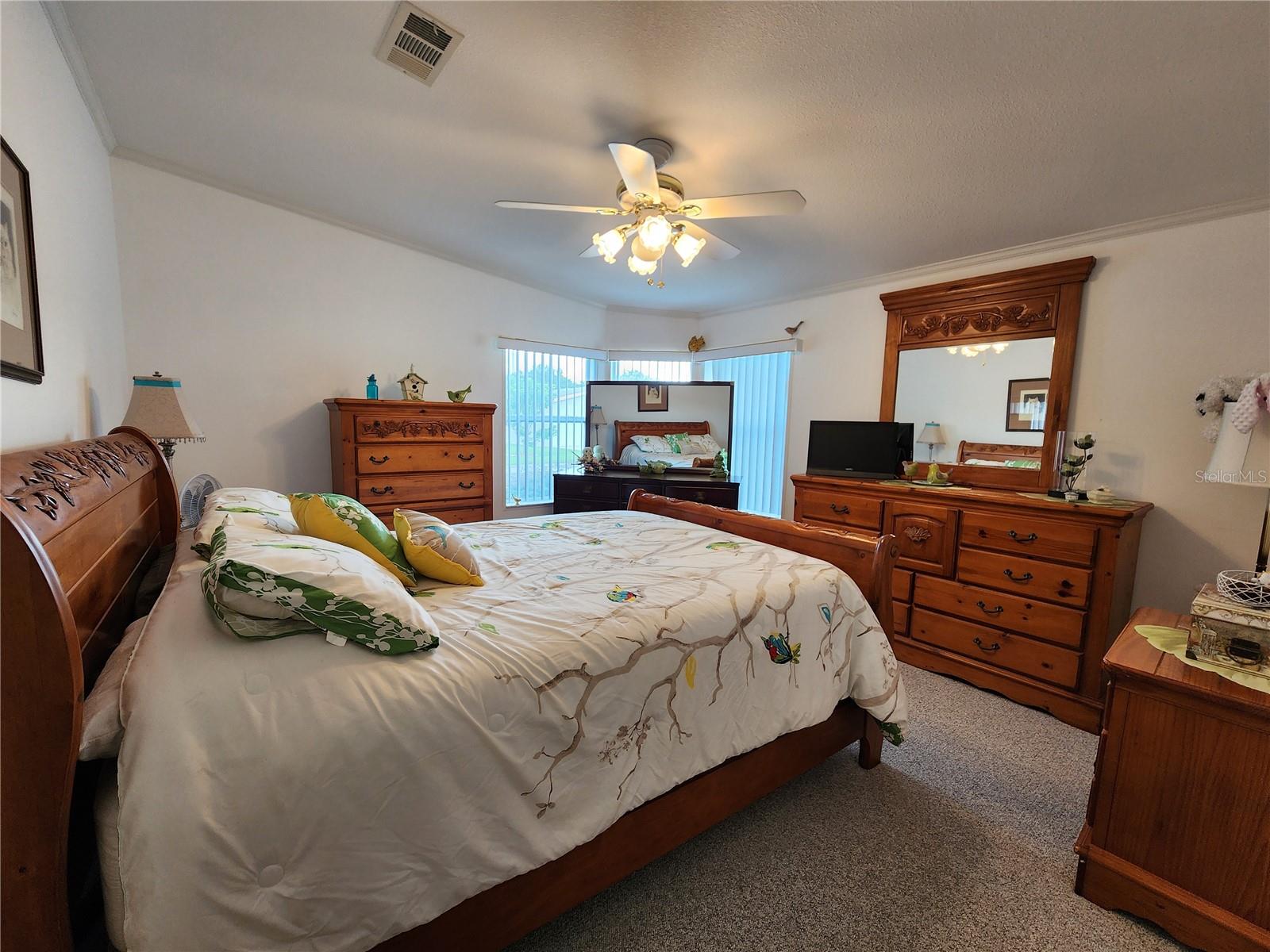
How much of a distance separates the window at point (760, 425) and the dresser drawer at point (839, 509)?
876 mm

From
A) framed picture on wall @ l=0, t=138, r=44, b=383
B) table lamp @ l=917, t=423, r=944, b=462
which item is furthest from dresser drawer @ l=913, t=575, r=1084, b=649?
framed picture on wall @ l=0, t=138, r=44, b=383

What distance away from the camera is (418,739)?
3.11 ft

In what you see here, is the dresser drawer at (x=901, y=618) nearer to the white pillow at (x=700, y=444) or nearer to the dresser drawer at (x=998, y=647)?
the dresser drawer at (x=998, y=647)

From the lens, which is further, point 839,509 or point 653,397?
point 653,397

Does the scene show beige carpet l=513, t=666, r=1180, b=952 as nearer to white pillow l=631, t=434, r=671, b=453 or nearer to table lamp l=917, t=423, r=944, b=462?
table lamp l=917, t=423, r=944, b=462

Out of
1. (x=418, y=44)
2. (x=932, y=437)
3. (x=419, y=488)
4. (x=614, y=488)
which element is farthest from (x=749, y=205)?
(x=614, y=488)

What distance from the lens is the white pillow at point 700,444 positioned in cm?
455

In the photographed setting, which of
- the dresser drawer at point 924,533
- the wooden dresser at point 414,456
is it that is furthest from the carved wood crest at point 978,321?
the wooden dresser at point 414,456

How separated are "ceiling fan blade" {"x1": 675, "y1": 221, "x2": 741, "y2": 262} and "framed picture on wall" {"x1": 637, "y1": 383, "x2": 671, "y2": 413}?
6.21ft

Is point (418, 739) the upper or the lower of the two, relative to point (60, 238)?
lower

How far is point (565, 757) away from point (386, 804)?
0.38 meters

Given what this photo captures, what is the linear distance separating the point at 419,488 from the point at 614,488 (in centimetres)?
172

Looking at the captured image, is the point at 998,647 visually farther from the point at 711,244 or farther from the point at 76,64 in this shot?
the point at 76,64

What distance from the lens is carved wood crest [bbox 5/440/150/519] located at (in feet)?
2.92
